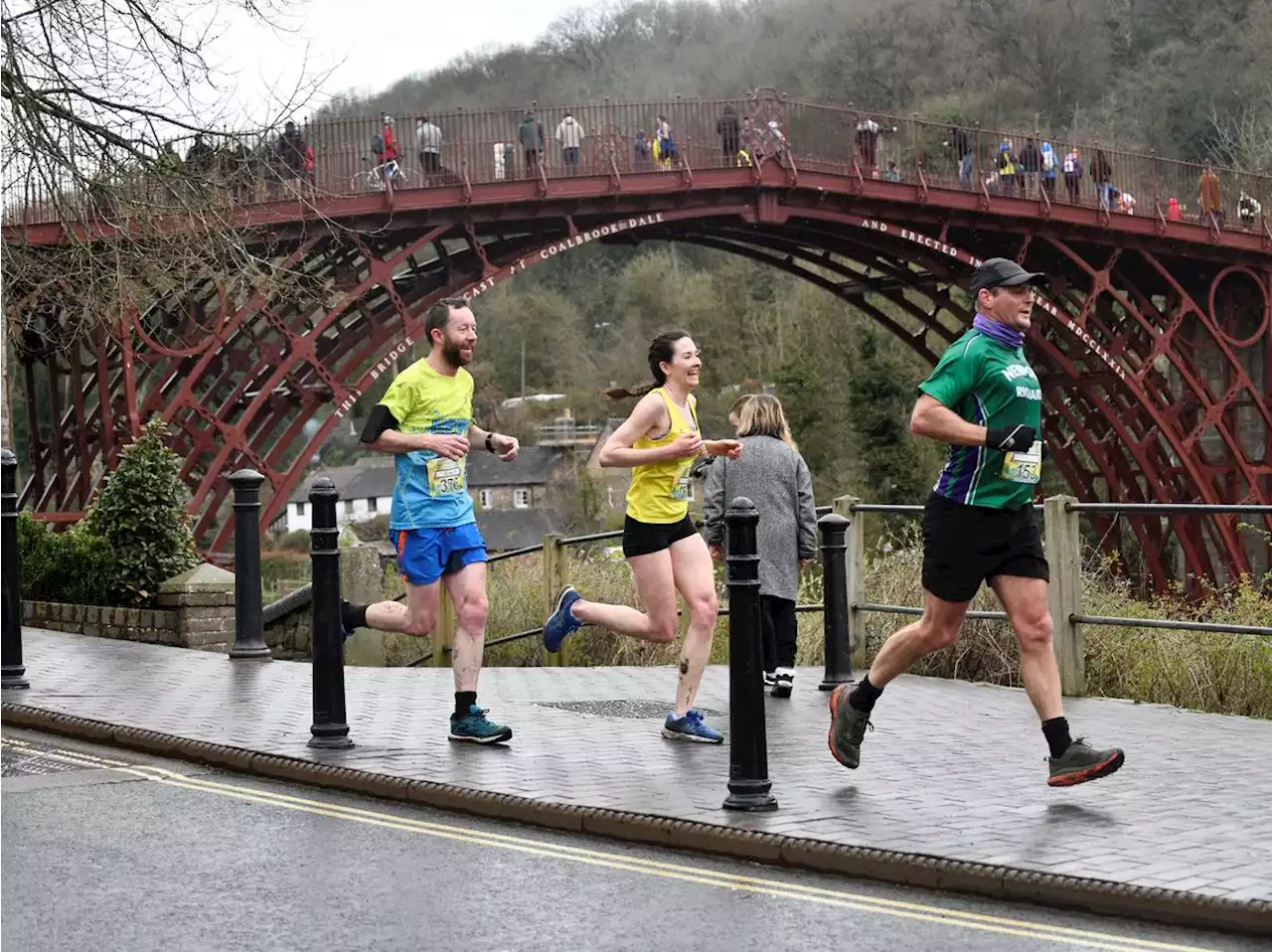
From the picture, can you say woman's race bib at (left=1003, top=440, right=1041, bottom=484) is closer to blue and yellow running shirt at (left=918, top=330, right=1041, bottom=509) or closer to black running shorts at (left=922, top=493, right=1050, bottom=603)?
blue and yellow running shirt at (left=918, top=330, right=1041, bottom=509)

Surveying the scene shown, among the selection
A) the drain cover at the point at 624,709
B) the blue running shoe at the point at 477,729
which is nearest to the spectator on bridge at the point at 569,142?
the drain cover at the point at 624,709

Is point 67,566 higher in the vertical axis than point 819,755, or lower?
higher

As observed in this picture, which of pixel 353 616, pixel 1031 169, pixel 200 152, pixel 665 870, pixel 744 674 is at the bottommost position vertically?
pixel 665 870

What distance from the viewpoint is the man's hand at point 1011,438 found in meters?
6.52

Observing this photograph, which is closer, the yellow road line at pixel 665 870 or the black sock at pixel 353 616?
the yellow road line at pixel 665 870

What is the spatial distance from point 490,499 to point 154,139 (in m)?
70.6

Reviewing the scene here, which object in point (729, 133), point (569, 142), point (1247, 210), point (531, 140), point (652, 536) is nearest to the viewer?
point (652, 536)

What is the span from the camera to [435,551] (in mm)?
7941

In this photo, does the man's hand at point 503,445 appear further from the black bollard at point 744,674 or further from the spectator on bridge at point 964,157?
the spectator on bridge at point 964,157

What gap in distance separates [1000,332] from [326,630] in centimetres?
316

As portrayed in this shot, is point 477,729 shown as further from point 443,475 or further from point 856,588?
point 856,588

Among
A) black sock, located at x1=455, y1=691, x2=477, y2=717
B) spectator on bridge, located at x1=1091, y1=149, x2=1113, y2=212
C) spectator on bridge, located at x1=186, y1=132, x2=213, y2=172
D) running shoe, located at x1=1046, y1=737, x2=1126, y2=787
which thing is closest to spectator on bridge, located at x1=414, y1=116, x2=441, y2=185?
spectator on bridge, located at x1=186, y1=132, x2=213, y2=172

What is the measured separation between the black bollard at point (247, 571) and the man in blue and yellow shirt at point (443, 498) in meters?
3.54

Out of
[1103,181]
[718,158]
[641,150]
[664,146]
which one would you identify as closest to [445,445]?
[664,146]
